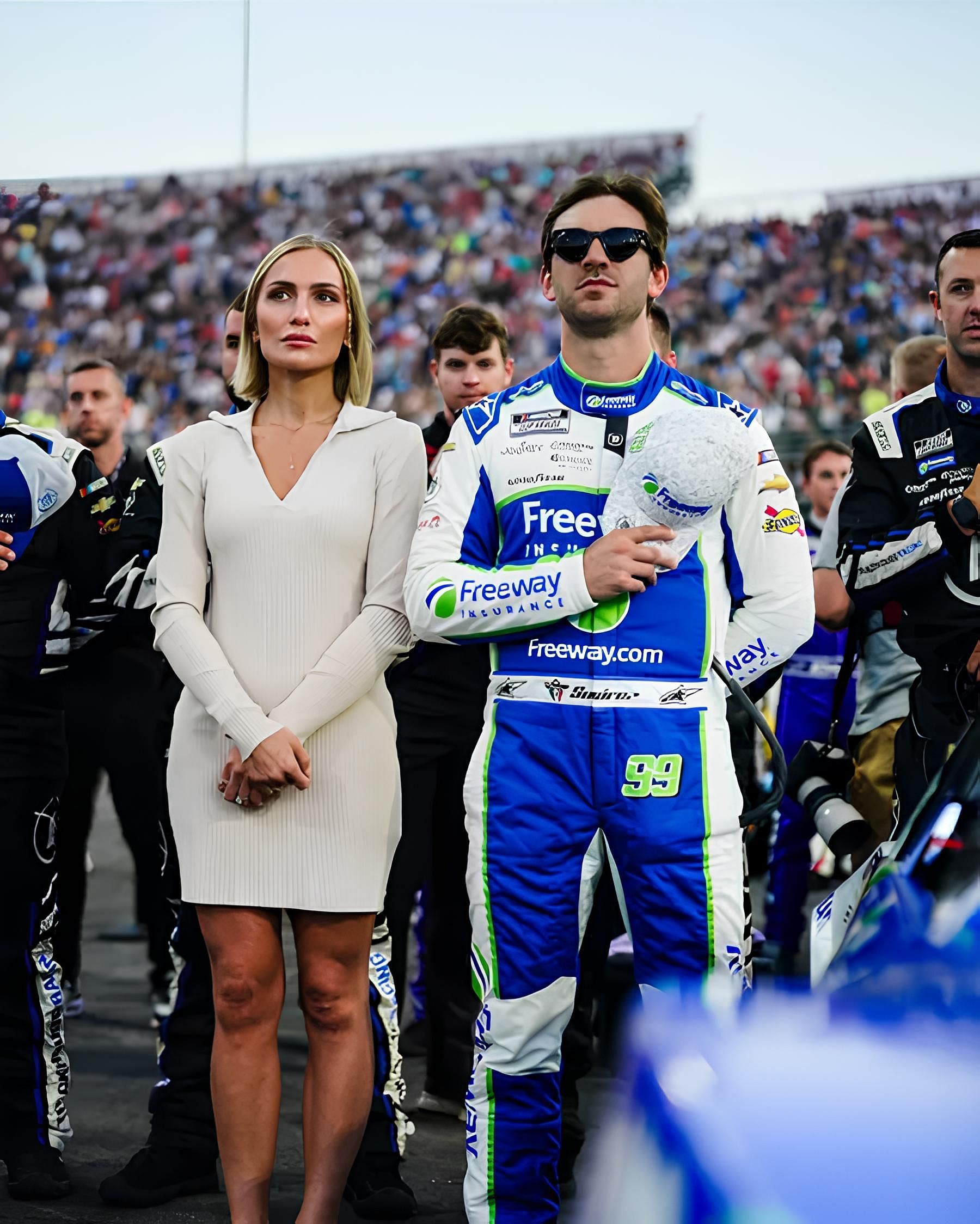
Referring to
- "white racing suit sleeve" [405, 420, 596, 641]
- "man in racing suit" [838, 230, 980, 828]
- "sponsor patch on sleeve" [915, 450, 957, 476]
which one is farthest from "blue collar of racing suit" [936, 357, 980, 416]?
"white racing suit sleeve" [405, 420, 596, 641]

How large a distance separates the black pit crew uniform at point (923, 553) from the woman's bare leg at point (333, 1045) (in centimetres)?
130

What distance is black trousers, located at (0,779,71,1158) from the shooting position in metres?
3.50

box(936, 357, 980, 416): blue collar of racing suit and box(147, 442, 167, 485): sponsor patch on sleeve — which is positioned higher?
box(936, 357, 980, 416): blue collar of racing suit

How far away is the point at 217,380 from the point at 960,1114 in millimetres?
14805

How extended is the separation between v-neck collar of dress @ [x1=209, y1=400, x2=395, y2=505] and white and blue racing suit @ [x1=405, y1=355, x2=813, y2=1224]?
1.53ft

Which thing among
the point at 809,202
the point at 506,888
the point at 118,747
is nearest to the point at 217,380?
the point at 809,202

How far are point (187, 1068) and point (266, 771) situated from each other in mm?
1125

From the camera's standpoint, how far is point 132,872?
8.57m

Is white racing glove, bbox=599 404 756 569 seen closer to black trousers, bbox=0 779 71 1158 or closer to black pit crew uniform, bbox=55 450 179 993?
black trousers, bbox=0 779 71 1158

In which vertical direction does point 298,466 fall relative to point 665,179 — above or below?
below

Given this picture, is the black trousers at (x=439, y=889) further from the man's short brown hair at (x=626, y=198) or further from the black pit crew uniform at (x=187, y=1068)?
the man's short brown hair at (x=626, y=198)

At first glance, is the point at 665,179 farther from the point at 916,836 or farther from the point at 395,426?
the point at 916,836

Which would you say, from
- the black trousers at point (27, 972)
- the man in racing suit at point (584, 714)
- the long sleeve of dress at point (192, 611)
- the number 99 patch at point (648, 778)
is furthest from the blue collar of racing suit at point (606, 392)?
the black trousers at point (27, 972)

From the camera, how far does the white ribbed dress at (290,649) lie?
2.88 m
